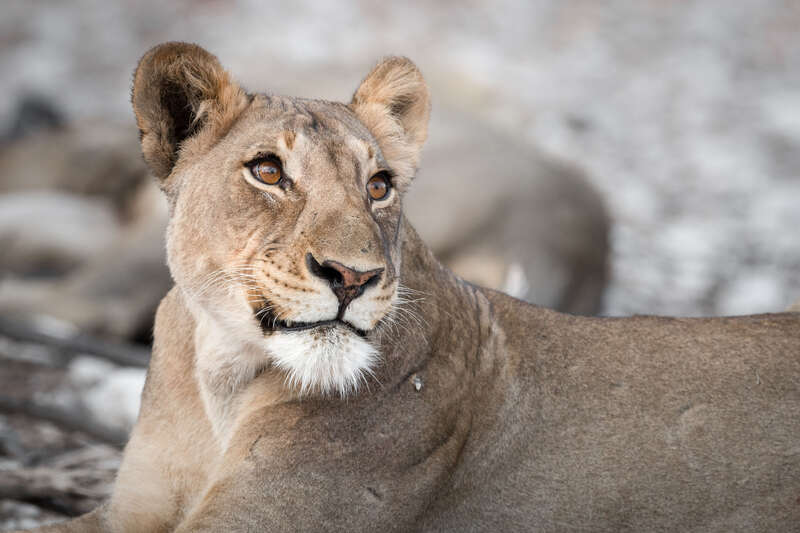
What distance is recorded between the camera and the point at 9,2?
1267cm

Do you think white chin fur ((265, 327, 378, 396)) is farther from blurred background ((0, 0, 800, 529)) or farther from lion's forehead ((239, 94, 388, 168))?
blurred background ((0, 0, 800, 529))

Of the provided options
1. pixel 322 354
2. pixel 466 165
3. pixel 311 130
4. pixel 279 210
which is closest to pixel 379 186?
pixel 311 130

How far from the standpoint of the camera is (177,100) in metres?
3.06

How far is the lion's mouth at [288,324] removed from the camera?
2486mm

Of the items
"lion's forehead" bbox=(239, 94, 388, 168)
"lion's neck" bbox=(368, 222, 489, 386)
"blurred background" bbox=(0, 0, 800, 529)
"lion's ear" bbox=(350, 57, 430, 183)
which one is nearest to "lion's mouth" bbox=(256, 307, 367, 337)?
"lion's neck" bbox=(368, 222, 489, 386)

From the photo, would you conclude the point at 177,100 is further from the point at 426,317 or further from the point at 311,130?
the point at 426,317

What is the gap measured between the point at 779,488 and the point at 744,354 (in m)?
0.41

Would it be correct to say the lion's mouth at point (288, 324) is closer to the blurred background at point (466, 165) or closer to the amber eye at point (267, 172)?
the amber eye at point (267, 172)

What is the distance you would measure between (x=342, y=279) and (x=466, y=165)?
4.99 meters

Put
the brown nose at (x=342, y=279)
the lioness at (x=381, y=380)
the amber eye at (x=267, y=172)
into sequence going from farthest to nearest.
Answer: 1. the amber eye at (x=267, y=172)
2. the lioness at (x=381, y=380)
3. the brown nose at (x=342, y=279)

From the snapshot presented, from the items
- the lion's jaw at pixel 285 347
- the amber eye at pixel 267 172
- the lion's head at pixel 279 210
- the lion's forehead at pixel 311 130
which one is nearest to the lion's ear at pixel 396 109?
the lion's head at pixel 279 210

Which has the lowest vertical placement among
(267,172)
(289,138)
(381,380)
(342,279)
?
(381,380)

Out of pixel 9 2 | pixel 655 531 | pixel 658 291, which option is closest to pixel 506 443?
pixel 655 531

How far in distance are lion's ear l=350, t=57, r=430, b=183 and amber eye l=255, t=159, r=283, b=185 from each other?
0.54 meters
